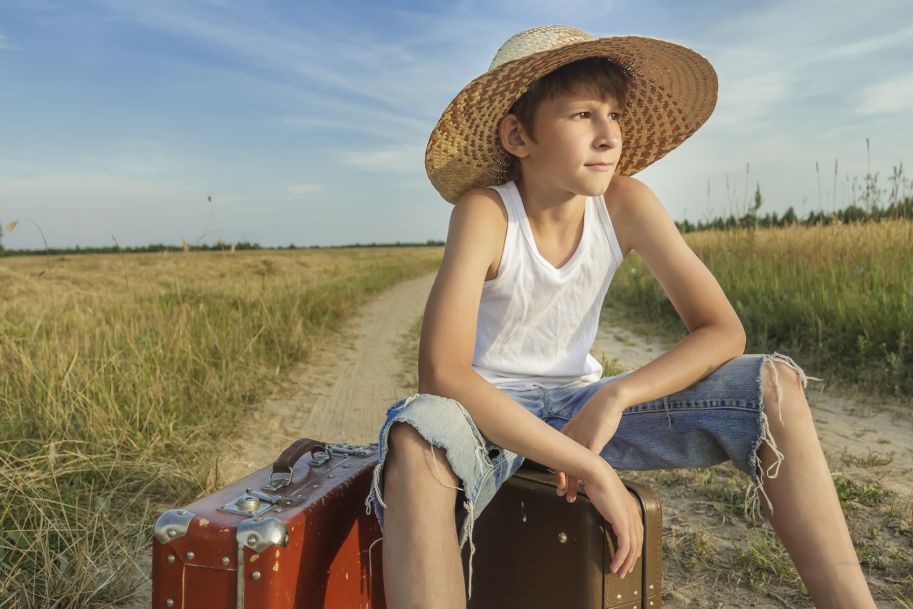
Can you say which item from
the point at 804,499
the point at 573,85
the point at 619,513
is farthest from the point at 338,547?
the point at 573,85

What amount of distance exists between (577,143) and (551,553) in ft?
3.56

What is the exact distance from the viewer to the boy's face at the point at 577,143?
1938mm

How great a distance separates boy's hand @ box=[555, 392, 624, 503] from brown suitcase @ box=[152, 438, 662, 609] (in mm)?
122

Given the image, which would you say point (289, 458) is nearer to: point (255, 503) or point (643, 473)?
point (255, 503)

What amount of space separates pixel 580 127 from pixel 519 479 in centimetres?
98

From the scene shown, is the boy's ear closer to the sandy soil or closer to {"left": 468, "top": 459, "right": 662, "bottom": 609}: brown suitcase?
{"left": 468, "top": 459, "right": 662, "bottom": 609}: brown suitcase

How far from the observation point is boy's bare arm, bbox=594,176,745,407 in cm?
180

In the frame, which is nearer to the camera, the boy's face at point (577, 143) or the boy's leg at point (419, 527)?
the boy's leg at point (419, 527)

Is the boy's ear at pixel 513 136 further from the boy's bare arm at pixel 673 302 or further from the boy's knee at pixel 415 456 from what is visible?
the boy's knee at pixel 415 456

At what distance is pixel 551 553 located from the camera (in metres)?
1.67

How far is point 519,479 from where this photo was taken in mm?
1765

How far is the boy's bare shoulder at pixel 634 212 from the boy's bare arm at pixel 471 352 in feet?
1.27

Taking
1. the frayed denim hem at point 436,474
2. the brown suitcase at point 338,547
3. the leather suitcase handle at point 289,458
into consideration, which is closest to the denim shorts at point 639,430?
the frayed denim hem at point 436,474

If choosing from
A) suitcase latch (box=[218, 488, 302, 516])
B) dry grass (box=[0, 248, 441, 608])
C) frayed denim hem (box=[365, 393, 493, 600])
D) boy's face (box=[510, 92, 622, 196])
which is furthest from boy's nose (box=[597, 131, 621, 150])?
dry grass (box=[0, 248, 441, 608])
